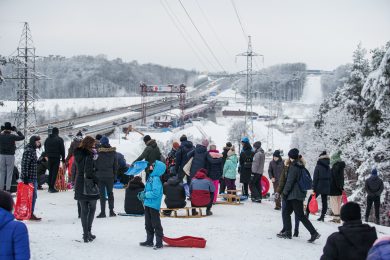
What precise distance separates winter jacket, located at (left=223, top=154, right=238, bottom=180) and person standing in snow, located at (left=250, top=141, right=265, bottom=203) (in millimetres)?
645

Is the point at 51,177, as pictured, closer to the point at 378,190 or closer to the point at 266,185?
the point at 266,185

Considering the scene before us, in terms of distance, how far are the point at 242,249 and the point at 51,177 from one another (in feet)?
29.7

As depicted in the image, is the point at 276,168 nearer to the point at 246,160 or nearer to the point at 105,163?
the point at 246,160

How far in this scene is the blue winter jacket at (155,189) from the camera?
31.3ft

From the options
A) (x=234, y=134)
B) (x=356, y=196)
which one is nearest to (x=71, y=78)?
(x=234, y=134)

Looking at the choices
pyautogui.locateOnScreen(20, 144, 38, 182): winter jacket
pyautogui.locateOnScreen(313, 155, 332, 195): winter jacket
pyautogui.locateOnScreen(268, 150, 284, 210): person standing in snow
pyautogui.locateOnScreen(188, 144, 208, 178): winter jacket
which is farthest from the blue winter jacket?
pyautogui.locateOnScreen(268, 150, 284, 210): person standing in snow

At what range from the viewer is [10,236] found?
16.5ft

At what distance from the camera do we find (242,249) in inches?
390

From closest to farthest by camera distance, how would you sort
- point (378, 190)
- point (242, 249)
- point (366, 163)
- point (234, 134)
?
1. point (242, 249)
2. point (378, 190)
3. point (366, 163)
4. point (234, 134)

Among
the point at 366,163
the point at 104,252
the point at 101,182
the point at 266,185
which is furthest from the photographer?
the point at 366,163

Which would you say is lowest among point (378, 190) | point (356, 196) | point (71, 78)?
point (356, 196)

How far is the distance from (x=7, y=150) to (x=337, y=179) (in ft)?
29.2

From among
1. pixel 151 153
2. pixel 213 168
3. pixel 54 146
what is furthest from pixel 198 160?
pixel 54 146

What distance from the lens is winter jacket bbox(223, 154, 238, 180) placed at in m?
16.7
